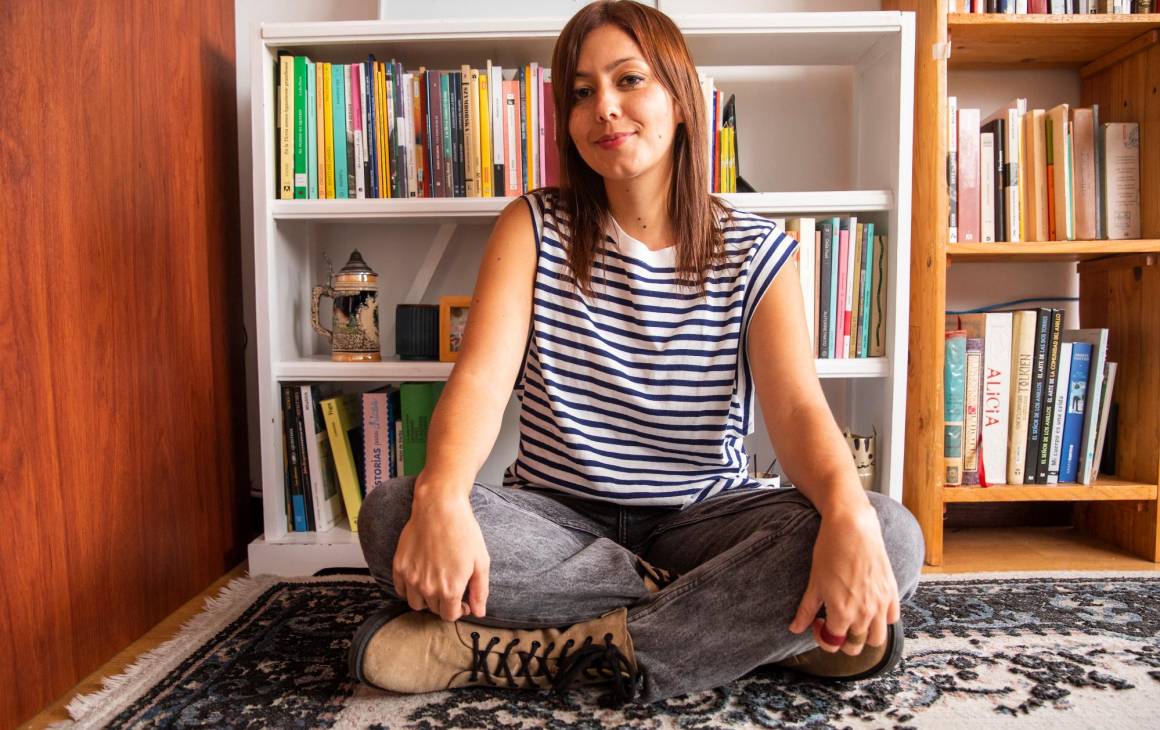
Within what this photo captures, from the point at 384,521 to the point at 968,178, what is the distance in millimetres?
1208

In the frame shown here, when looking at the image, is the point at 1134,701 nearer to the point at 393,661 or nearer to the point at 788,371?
the point at 788,371

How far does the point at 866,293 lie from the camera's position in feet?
4.82

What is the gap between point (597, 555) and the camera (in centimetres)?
95

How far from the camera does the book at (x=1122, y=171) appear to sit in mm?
1485

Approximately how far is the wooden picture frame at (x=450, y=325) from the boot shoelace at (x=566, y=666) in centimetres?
68

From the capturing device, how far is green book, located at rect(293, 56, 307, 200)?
56.5 inches

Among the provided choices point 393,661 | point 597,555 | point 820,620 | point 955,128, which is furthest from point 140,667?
point 955,128

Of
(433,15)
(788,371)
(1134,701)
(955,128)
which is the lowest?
(1134,701)

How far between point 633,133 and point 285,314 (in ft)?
2.62

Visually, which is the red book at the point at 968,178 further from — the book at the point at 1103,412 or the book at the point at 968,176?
the book at the point at 1103,412

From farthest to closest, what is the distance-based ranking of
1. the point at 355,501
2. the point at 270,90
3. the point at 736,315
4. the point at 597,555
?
the point at 355,501 → the point at 270,90 → the point at 736,315 → the point at 597,555

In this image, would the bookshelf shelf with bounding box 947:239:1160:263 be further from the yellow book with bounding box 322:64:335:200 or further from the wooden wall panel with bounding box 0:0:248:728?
the wooden wall panel with bounding box 0:0:248:728

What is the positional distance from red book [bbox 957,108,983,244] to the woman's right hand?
1.12m

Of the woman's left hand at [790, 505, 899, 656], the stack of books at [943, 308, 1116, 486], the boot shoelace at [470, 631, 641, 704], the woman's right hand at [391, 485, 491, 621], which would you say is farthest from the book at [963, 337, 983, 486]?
the woman's right hand at [391, 485, 491, 621]
